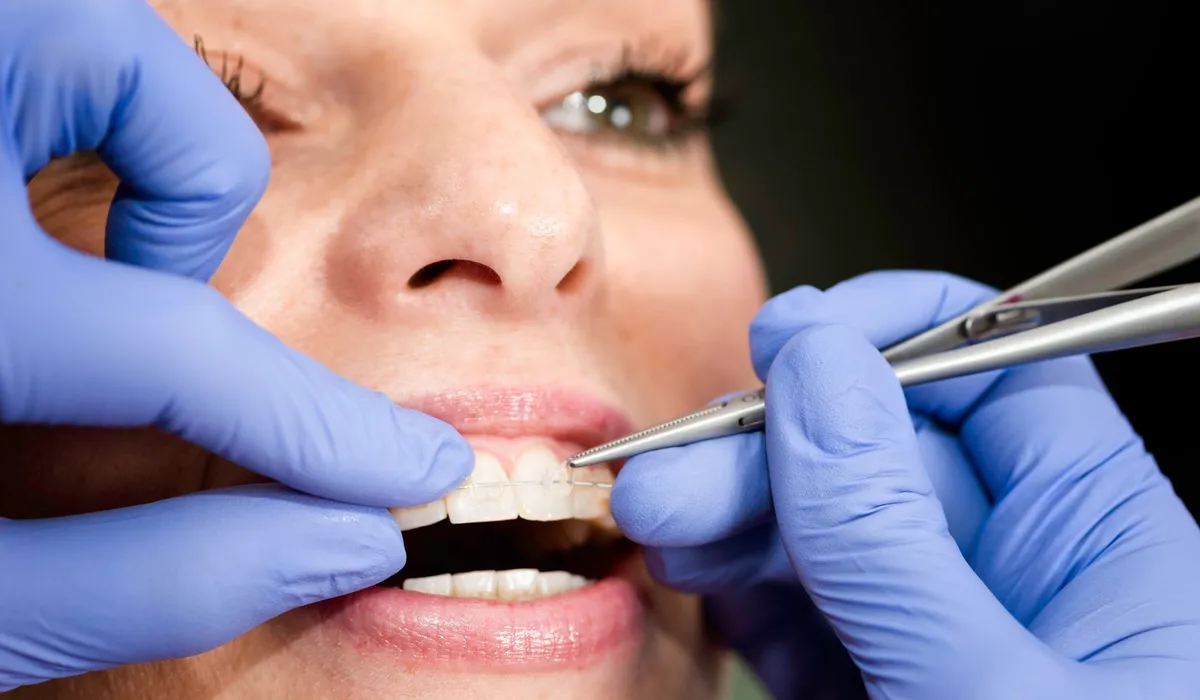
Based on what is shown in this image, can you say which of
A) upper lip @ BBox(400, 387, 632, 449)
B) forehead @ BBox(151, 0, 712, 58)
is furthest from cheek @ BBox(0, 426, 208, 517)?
forehead @ BBox(151, 0, 712, 58)

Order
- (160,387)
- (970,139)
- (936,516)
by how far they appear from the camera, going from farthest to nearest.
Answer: (970,139) < (936,516) < (160,387)

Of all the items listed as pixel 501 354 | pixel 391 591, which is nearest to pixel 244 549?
pixel 391 591

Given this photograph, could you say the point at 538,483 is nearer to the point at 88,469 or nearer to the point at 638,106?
the point at 88,469

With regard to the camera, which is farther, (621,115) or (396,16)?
(621,115)

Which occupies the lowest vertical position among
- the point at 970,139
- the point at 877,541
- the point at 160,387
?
the point at 877,541

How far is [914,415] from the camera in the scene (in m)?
1.04

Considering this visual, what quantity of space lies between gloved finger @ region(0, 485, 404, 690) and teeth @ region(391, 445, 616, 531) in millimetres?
126

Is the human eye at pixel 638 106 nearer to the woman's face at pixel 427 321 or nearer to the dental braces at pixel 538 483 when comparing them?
the woman's face at pixel 427 321

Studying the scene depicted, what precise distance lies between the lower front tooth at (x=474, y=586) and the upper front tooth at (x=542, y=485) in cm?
11

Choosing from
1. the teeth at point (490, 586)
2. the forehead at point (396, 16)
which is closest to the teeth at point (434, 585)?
the teeth at point (490, 586)

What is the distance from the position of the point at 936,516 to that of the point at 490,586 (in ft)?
1.53

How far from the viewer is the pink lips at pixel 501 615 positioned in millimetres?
853

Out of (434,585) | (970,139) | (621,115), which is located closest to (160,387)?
(434,585)

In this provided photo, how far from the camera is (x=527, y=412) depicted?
0.92 metres
